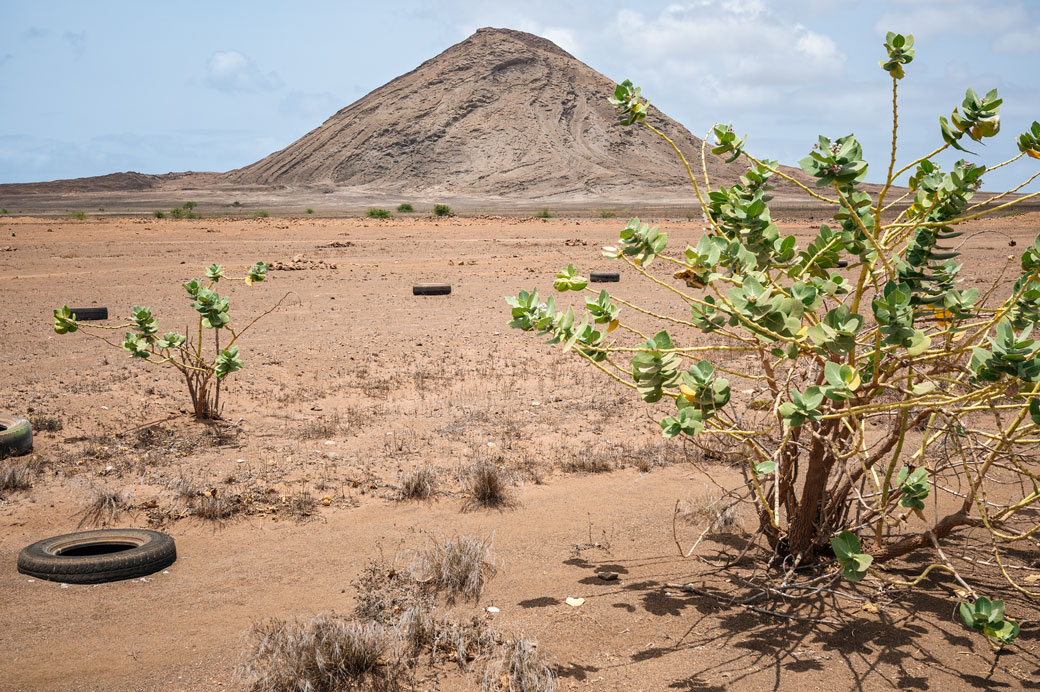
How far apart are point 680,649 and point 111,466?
4.40 metres

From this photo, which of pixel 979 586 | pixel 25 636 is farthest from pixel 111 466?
pixel 979 586

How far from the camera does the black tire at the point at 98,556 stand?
14.1 ft

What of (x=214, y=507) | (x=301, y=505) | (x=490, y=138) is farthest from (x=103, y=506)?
(x=490, y=138)

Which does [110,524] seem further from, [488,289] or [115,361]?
[488,289]

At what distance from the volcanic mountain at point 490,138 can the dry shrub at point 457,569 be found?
7387 centimetres

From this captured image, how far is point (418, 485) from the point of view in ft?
18.1

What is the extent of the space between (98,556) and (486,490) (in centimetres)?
230

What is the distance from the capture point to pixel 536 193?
79000 millimetres

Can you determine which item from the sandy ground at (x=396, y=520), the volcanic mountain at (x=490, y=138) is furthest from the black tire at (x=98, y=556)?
the volcanic mountain at (x=490, y=138)

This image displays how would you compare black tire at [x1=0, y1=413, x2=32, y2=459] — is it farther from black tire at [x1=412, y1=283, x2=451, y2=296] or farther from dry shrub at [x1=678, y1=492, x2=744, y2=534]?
black tire at [x1=412, y1=283, x2=451, y2=296]

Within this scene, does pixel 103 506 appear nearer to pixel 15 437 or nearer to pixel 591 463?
pixel 15 437

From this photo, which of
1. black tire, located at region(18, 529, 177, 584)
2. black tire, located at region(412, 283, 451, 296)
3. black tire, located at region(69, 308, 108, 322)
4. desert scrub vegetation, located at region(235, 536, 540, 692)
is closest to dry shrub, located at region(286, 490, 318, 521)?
black tire, located at region(18, 529, 177, 584)

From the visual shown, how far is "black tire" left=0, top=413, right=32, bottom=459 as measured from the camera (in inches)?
230

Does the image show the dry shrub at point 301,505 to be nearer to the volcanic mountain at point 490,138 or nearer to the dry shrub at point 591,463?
the dry shrub at point 591,463
